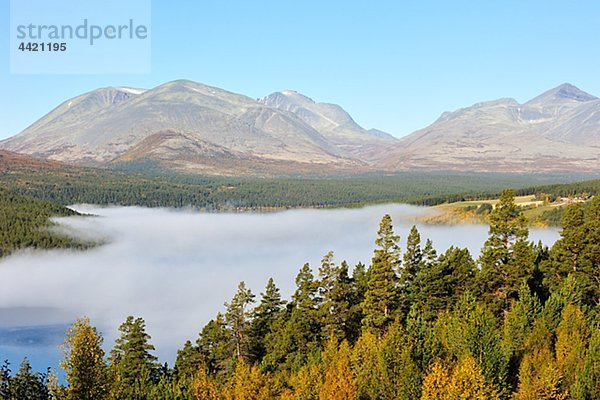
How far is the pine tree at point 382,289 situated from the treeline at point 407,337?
7.5 inches

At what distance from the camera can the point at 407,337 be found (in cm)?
4641

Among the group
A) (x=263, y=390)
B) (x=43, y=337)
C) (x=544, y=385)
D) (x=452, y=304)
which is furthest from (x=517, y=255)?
(x=43, y=337)

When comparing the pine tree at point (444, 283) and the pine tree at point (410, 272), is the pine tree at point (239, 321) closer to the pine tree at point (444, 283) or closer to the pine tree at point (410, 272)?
the pine tree at point (410, 272)

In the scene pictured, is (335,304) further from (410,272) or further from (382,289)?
(410,272)

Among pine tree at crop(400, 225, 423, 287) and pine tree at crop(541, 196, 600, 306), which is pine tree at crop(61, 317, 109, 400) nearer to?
pine tree at crop(400, 225, 423, 287)

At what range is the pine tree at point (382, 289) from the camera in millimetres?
65500

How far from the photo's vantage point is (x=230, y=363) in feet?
236

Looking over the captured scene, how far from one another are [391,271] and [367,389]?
868 inches

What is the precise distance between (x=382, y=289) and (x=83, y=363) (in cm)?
3752

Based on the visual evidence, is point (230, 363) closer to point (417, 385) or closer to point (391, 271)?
point (391, 271)

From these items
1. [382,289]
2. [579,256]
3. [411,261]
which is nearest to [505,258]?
[579,256]

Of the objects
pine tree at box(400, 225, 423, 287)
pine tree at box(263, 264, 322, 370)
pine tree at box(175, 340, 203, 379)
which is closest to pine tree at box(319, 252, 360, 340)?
pine tree at box(263, 264, 322, 370)

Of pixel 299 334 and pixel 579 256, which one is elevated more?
pixel 579 256

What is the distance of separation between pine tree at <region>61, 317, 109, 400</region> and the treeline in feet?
0.34
